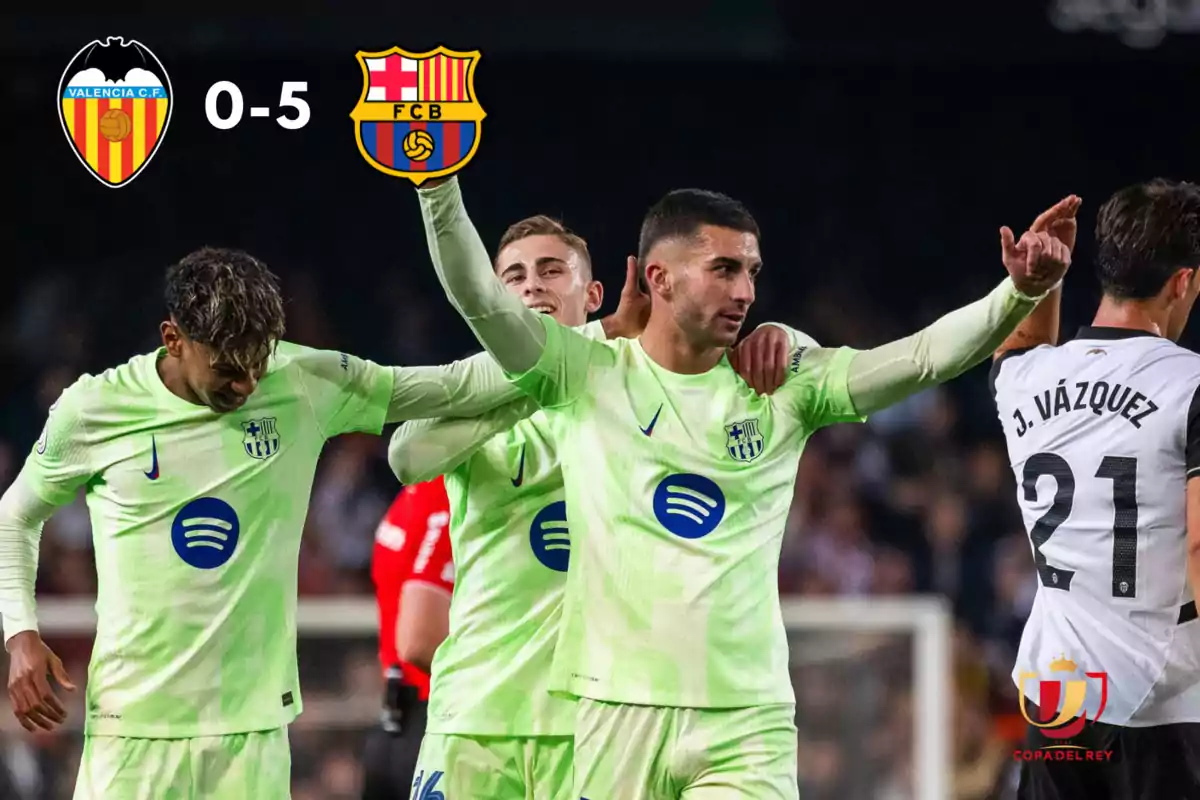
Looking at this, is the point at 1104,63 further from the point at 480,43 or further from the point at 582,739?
the point at 582,739

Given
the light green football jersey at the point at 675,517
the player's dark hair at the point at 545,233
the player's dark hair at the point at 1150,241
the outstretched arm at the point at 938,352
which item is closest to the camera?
the outstretched arm at the point at 938,352

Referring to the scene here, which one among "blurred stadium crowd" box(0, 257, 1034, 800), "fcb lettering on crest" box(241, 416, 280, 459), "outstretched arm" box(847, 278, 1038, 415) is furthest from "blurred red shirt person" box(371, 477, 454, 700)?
"outstretched arm" box(847, 278, 1038, 415)

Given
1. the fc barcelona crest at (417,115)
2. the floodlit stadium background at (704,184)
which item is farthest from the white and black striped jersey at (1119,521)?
the floodlit stadium background at (704,184)

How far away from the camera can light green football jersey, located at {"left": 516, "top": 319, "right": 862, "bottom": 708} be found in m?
4.38

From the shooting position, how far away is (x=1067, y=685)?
14.5 ft

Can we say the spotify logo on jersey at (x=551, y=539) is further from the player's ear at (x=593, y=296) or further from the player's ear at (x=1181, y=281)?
the player's ear at (x=1181, y=281)

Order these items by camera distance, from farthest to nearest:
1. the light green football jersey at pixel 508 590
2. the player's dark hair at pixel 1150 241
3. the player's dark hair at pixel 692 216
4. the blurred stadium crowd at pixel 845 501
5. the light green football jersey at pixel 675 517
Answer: the blurred stadium crowd at pixel 845 501
the light green football jersey at pixel 508 590
the player's dark hair at pixel 692 216
the player's dark hair at pixel 1150 241
the light green football jersey at pixel 675 517

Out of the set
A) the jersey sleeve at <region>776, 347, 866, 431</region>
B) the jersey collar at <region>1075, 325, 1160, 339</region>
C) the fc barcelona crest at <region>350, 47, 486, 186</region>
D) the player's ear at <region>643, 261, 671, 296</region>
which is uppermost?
the fc barcelona crest at <region>350, 47, 486, 186</region>

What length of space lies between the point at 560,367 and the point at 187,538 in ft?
3.36

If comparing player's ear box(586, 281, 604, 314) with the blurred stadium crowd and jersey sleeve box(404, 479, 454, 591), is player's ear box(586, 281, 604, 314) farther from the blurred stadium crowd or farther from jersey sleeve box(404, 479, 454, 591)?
the blurred stadium crowd

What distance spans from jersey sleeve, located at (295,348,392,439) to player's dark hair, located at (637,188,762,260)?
2.57 feet

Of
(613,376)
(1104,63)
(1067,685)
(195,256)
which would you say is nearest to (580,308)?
(613,376)

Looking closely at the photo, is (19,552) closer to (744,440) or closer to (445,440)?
(445,440)

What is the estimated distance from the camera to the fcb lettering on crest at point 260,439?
14.9ft
